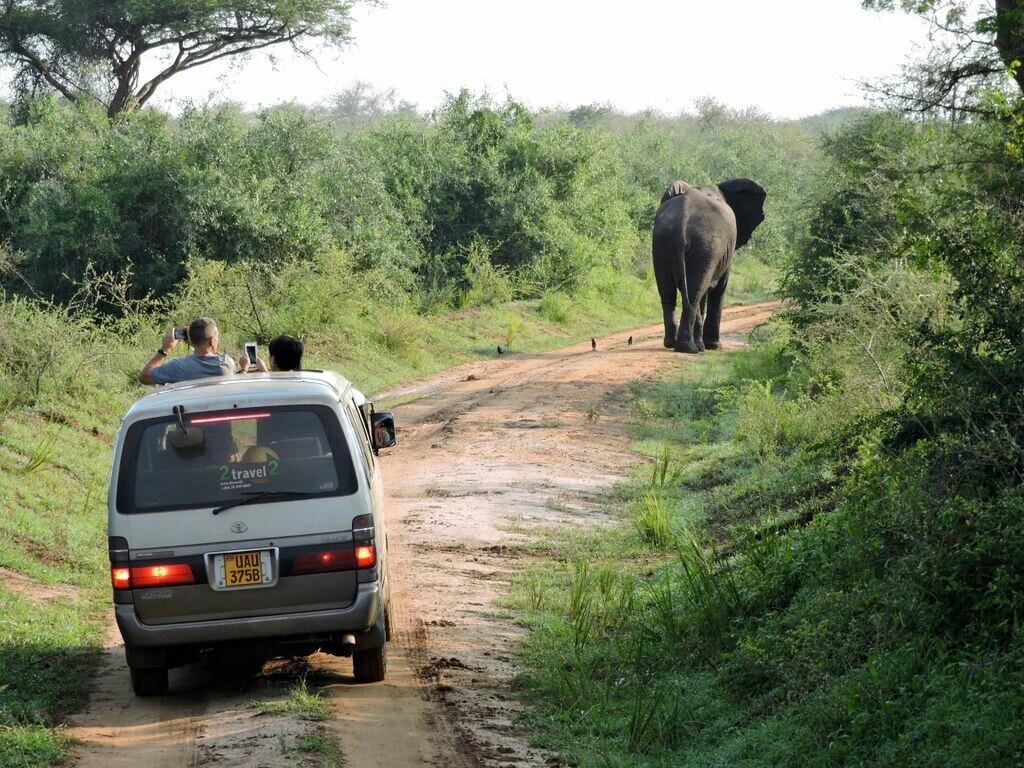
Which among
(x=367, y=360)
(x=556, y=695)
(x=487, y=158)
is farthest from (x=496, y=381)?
(x=556, y=695)

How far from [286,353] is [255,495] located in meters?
1.95

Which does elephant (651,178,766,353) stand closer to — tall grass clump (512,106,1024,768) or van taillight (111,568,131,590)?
tall grass clump (512,106,1024,768)

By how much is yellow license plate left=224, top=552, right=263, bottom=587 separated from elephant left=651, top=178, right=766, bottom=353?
17.5m

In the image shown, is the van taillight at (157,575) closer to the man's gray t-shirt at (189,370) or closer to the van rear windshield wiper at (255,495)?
the van rear windshield wiper at (255,495)

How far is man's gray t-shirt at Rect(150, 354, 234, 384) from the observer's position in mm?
8328

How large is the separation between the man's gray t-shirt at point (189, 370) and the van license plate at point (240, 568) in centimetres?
202

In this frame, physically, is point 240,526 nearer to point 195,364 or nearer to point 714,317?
point 195,364

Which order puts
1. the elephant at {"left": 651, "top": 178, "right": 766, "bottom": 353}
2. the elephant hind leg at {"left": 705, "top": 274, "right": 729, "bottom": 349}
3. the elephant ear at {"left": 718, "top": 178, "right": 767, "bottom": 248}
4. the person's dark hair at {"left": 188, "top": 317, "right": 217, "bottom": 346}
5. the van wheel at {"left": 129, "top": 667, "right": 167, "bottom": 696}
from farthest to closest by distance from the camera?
the elephant ear at {"left": 718, "top": 178, "right": 767, "bottom": 248} → the elephant hind leg at {"left": 705, "top": 274, "right": 729, "bottom": 349} → the elephant at {"left": 651, "top": 178, "right": 766, "bottom": 353} → the person's dark hair at {"left": 188, "top": 317, "right": 217, "bottom": 346} → the van wheel at {"left": 129, "top": 667, "right": 167, "bottom": 696}

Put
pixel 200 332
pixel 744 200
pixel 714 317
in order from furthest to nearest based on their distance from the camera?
pixel 744 200
pixel 714 317
pixel 200 332

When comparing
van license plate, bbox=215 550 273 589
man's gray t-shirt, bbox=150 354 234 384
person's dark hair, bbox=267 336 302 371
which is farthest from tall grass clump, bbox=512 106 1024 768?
man's gray t-shirt, bbox=150 354 234 384

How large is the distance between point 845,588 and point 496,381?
14.1 m

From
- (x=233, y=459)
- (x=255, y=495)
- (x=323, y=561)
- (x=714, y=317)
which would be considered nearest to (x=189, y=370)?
(x=233, y=459)

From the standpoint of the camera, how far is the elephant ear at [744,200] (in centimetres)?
2681

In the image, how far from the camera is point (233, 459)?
6.69 m
